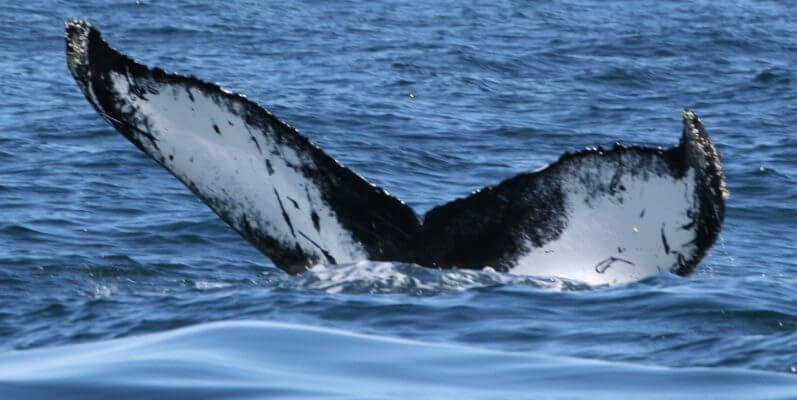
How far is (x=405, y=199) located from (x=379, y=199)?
6017mm

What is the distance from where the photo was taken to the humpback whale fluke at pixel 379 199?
6.21 m

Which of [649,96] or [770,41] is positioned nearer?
[649,96]

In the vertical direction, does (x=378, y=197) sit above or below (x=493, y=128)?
above

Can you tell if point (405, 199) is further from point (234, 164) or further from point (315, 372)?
point (315, 372)

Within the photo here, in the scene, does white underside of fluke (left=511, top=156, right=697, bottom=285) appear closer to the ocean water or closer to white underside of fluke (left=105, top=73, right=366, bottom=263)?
the ocean water

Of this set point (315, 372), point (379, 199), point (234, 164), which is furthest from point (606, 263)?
point (315, 372)

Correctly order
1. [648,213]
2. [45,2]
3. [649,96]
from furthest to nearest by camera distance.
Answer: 1. [45,2]
2. [649,96]
3. [648,213]

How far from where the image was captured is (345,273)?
22.1 feet

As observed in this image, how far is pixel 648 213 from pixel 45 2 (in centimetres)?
1964

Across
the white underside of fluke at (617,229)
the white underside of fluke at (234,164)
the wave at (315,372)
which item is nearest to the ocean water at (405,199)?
the wave at (315,372)

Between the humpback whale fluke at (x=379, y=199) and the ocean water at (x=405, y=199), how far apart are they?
175mm

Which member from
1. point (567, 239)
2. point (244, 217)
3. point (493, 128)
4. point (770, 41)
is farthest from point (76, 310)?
point (770, 41)

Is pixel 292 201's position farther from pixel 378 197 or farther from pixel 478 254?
pixel 478 254

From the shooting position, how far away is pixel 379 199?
6.54 m
